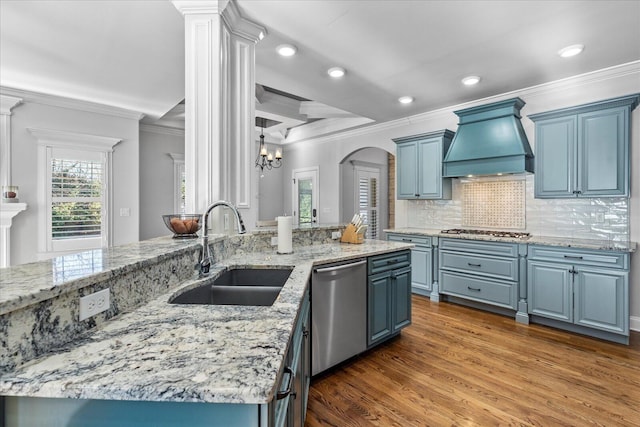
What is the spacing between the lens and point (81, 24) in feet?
8.50

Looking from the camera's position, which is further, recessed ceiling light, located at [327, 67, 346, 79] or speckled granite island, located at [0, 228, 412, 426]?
recessed ceiling light, located at [327, 67, 346, 79]

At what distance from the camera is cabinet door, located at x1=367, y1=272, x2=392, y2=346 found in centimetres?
261

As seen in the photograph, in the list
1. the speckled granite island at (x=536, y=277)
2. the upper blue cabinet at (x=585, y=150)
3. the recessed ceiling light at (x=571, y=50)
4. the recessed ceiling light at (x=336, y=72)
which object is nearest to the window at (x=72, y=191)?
the recessed ceiling light at (x=336, y=72)

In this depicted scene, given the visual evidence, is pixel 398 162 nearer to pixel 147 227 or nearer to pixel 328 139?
pixel 328 139

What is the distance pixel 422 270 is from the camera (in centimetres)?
427

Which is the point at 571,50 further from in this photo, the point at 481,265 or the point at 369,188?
the point at 369,188

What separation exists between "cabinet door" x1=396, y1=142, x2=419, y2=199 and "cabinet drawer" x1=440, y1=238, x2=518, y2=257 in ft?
3.05

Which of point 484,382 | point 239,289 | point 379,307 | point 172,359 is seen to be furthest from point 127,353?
point 484,382

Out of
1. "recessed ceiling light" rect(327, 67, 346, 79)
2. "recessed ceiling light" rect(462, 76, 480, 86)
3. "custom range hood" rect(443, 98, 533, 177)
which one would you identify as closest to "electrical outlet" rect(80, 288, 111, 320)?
"recessed ceiling light" rect(327, 67, 346, 79)

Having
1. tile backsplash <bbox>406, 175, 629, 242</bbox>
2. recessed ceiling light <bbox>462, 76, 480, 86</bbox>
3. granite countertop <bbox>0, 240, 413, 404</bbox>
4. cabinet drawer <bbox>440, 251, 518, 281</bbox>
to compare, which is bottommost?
cabinet drawer <bbox>440, 251, 518, 281</bbox>

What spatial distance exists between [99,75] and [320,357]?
4.00 meters

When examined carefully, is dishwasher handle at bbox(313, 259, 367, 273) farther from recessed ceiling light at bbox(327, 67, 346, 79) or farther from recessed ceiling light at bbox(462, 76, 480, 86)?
recessed ceiling light at bbox(462, 76, 480, 86)

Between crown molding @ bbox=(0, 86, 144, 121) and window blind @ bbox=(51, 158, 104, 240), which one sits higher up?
crown molding @ bbox=(0, 86, 144, 121)

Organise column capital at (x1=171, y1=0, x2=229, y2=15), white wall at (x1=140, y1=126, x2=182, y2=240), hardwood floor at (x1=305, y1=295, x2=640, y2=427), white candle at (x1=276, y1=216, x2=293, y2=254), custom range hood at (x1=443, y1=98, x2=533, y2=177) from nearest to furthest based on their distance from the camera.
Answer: hardwood floor at (x1=305, y1=295, x2=640, y2=427) → column capital at (x1=171, y1=0, x2=229, y2=15) → white candle at (x1=276, y1=216, x2=293, y2=254) → custom range hood at (x1=443, y1=98, x2=533, y2=177) → white wall at (x1=140, y1=126, x2=182, y2=240)
